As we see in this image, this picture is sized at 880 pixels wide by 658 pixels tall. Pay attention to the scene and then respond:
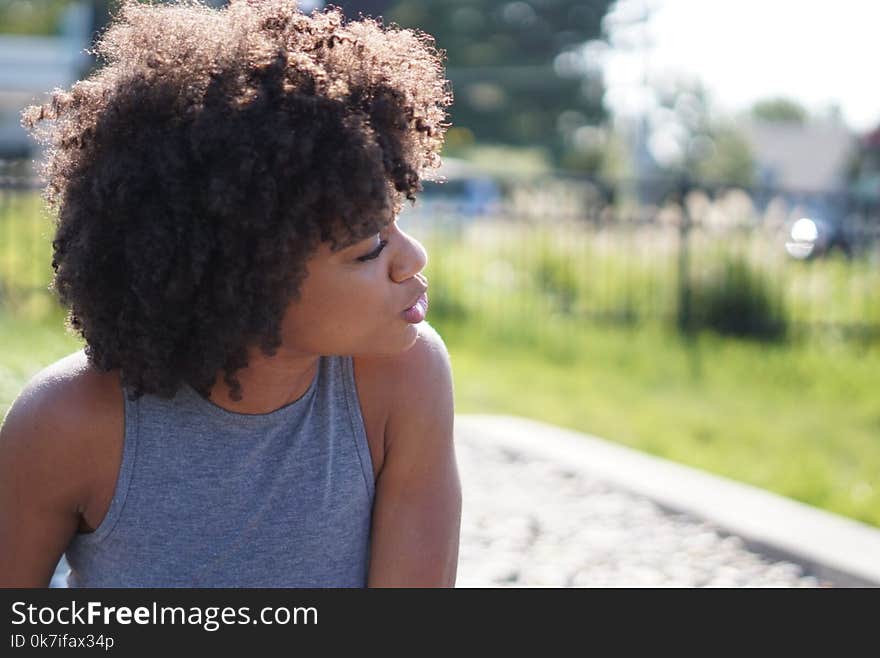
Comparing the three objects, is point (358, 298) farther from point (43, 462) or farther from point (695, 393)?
point (695, 393)

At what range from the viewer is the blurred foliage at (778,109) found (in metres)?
99.2

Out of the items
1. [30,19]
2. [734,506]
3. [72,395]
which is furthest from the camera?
[30,19]

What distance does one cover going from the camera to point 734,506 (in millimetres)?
4113

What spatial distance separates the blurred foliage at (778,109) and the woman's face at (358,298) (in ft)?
331

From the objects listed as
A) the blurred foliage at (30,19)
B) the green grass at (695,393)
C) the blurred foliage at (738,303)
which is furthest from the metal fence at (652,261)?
the blurred foliage at (30,19)

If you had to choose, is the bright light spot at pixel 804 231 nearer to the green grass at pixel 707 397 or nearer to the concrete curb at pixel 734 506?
the green grass at pixel 707 397

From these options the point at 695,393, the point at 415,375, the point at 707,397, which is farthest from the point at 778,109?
the point at 415,375

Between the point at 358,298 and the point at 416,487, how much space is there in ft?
1.12

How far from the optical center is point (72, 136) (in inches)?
66.6

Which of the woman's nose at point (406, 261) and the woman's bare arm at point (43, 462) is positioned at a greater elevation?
the woman's nose at point (406, 261)

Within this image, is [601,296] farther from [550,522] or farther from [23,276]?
[550,522]

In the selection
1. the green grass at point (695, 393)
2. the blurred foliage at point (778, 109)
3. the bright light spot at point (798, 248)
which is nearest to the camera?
the green grass at point (695, 393)

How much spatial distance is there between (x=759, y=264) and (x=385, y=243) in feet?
27.8

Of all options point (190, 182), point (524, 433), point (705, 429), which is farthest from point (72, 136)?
point (705, 429)
